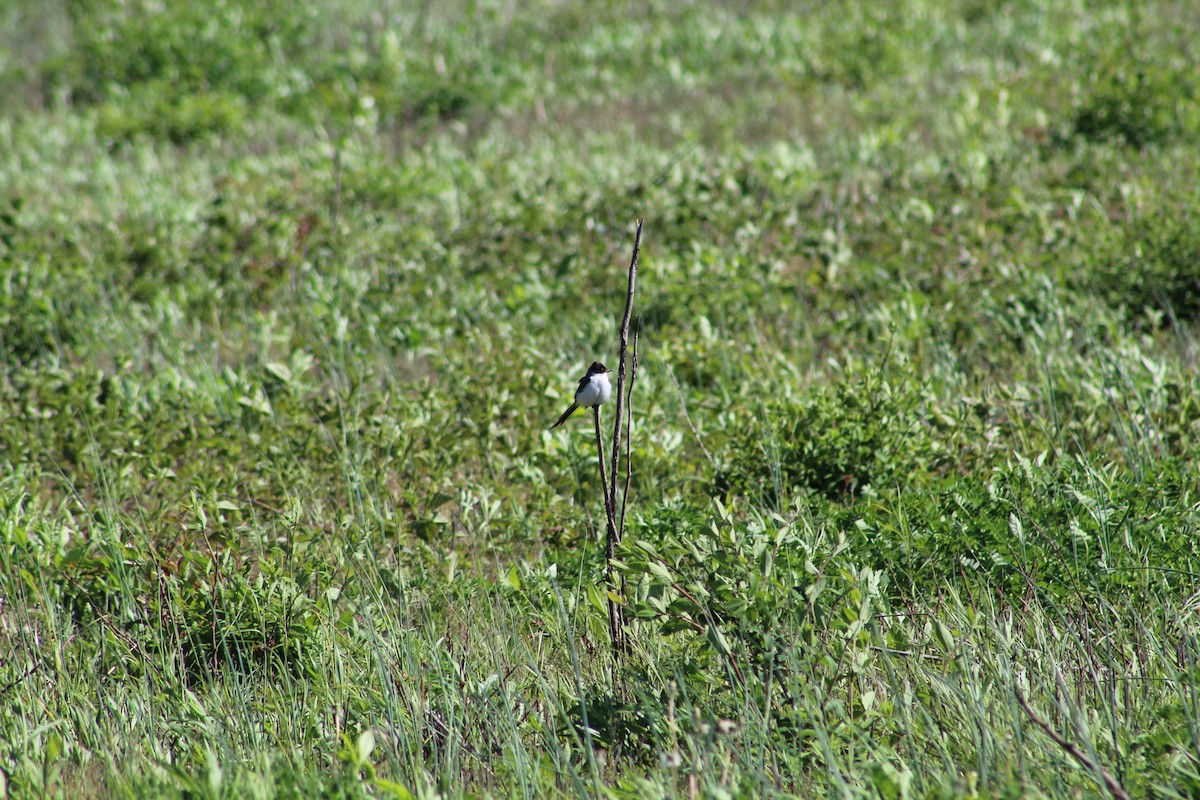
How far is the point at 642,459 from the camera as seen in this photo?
13.1 feet

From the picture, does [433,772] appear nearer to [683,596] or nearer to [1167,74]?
[683,596]

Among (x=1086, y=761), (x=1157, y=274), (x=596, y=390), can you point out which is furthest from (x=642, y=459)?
(x=1157, y=274)

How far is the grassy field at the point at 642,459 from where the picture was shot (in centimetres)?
242

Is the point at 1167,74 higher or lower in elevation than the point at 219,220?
higher

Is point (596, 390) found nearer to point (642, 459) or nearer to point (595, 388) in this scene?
point (595, 388)

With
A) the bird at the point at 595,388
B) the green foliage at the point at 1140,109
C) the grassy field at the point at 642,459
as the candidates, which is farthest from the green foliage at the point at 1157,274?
the bird at the point at 595,388

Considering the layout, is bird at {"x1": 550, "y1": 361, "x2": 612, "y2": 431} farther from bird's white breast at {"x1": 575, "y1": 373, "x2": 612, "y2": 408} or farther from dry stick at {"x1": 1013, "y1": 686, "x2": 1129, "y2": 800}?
dry stick at {"x1": 1013, "y1": 686, "x2": 1129, "y2": 800}

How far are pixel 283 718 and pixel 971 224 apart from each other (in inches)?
200

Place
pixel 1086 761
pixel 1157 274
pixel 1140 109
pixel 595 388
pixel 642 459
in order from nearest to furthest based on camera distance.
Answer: pixel 1086 761, pixel 595 388, pixel 642 459, pixel 1157 274, pixel 1140 109


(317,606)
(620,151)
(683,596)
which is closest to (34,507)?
(317,606)

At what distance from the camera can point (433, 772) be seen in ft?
8.22

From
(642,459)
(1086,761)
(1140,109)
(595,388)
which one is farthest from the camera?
(1140,109)

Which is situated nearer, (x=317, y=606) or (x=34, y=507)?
(x=317, y=606)

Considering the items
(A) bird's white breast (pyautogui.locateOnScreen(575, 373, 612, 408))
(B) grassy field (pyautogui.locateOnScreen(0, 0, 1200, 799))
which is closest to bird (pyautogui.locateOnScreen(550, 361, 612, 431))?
(A) bird's white breast (pyautogui.locateOnScreen(575, 373, 612, 408))
